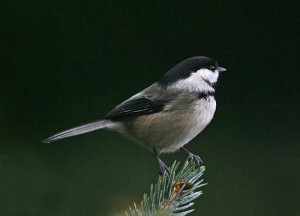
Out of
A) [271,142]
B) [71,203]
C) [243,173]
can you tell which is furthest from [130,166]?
[271,142]

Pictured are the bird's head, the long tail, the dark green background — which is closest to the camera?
the long tail

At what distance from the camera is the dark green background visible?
2211 mm

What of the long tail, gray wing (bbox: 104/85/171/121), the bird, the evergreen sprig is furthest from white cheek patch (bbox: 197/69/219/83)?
the evergreen sprig

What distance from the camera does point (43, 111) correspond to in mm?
2299

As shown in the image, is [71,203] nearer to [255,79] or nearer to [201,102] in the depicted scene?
[201,102]

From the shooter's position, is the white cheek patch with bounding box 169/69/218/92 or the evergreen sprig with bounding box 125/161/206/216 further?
the white cheek patch with bounding box 169/69/218/92

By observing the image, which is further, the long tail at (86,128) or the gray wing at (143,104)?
the gray wing at (143,104)

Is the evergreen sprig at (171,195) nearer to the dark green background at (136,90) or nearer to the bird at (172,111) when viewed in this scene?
the bird at (172,111)

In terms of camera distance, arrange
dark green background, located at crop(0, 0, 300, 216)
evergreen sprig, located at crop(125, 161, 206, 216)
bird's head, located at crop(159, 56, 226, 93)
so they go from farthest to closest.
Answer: dark green background, located at crop(0, 0, 300, 216), bird's head, located at crop(159, 56, 226, 93), evergreen sprig, located at crop(125, 161, 206, 216)

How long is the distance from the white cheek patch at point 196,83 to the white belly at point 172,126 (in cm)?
4

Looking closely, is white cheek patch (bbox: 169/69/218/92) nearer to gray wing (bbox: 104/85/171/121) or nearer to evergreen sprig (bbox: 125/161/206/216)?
gray wing (bbox: 104/85/171/121)

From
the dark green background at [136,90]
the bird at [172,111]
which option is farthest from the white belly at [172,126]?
the dark green background at [136,90]

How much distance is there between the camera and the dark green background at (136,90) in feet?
7.25

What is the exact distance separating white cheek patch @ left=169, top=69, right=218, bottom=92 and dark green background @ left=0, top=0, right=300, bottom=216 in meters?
0.50
